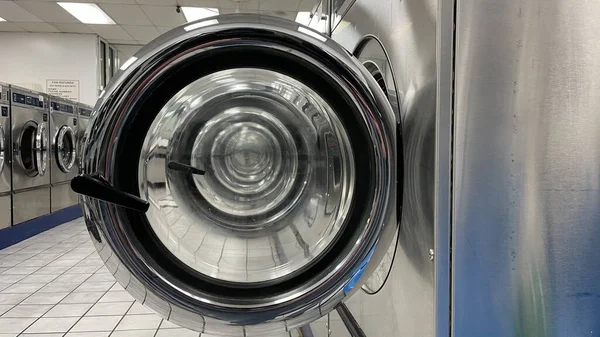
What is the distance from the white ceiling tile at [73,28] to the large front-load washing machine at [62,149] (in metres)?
1.86

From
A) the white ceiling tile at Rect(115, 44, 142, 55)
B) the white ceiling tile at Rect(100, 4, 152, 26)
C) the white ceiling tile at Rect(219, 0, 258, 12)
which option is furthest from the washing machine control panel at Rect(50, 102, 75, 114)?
the white ceiling tile at Rect(115, 44, 142, 55)

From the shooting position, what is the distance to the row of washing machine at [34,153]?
3.62 metres

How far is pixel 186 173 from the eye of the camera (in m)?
1.41

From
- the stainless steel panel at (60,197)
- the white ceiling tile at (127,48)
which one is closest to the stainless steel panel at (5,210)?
the stainless steel panel at (60,197)

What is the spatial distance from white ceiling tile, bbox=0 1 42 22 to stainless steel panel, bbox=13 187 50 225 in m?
2.53

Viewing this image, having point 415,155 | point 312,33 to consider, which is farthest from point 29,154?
point 415,155

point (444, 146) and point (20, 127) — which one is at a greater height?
point (20, 127)

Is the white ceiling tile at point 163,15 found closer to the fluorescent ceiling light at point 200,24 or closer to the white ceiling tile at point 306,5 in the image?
the white ceiling tile at point 306,5

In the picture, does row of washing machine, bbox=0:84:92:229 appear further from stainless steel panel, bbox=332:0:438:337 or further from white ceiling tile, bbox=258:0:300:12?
stainless steel panel, bbox=332:0:438:337

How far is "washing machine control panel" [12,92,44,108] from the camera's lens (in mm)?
3746

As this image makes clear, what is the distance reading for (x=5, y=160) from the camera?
3566 millimetres

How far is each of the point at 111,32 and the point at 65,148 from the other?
8.61 feet

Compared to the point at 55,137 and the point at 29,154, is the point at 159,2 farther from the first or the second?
the point at 29,154

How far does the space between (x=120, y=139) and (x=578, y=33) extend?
79cm
